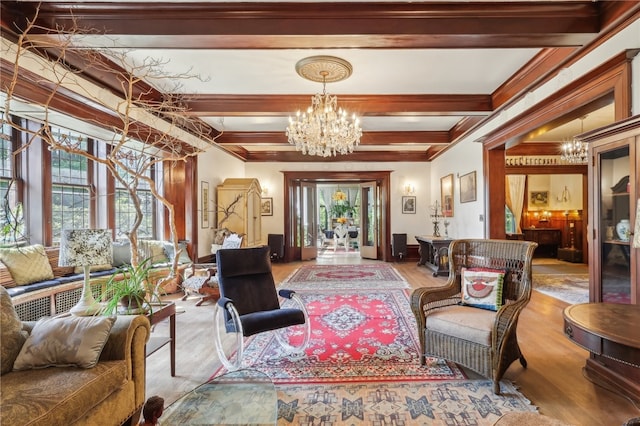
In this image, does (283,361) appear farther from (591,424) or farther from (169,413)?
(591,424)

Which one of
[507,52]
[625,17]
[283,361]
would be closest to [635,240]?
[625,17]

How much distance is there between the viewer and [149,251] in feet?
16.5

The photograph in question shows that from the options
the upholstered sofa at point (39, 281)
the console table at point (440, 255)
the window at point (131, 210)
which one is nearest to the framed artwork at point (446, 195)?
the console table at point (440, 255)

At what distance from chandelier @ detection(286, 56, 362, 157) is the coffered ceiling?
0.14 meters

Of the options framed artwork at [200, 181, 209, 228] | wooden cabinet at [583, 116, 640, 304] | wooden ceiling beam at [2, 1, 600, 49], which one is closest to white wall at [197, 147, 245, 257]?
framed artwork at [200, 181, 209, 228]

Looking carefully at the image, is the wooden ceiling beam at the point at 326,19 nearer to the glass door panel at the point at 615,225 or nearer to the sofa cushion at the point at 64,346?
the glass door panel at the point at 615,225

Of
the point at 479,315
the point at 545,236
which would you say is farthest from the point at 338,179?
the point at 479,315

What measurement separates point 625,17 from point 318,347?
11.9 feet

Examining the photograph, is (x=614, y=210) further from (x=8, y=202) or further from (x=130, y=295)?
(x=8, y=202)

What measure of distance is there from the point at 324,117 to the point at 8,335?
3.45 m

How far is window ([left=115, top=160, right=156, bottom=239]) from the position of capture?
5.00 m

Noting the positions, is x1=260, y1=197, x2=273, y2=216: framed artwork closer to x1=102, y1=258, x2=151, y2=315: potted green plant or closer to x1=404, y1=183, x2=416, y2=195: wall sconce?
x1=404, y1=183, x2=416, y2=195: wall sconce

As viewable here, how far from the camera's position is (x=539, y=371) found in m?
2.53

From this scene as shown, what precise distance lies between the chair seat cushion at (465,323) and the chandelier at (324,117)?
2.54m
